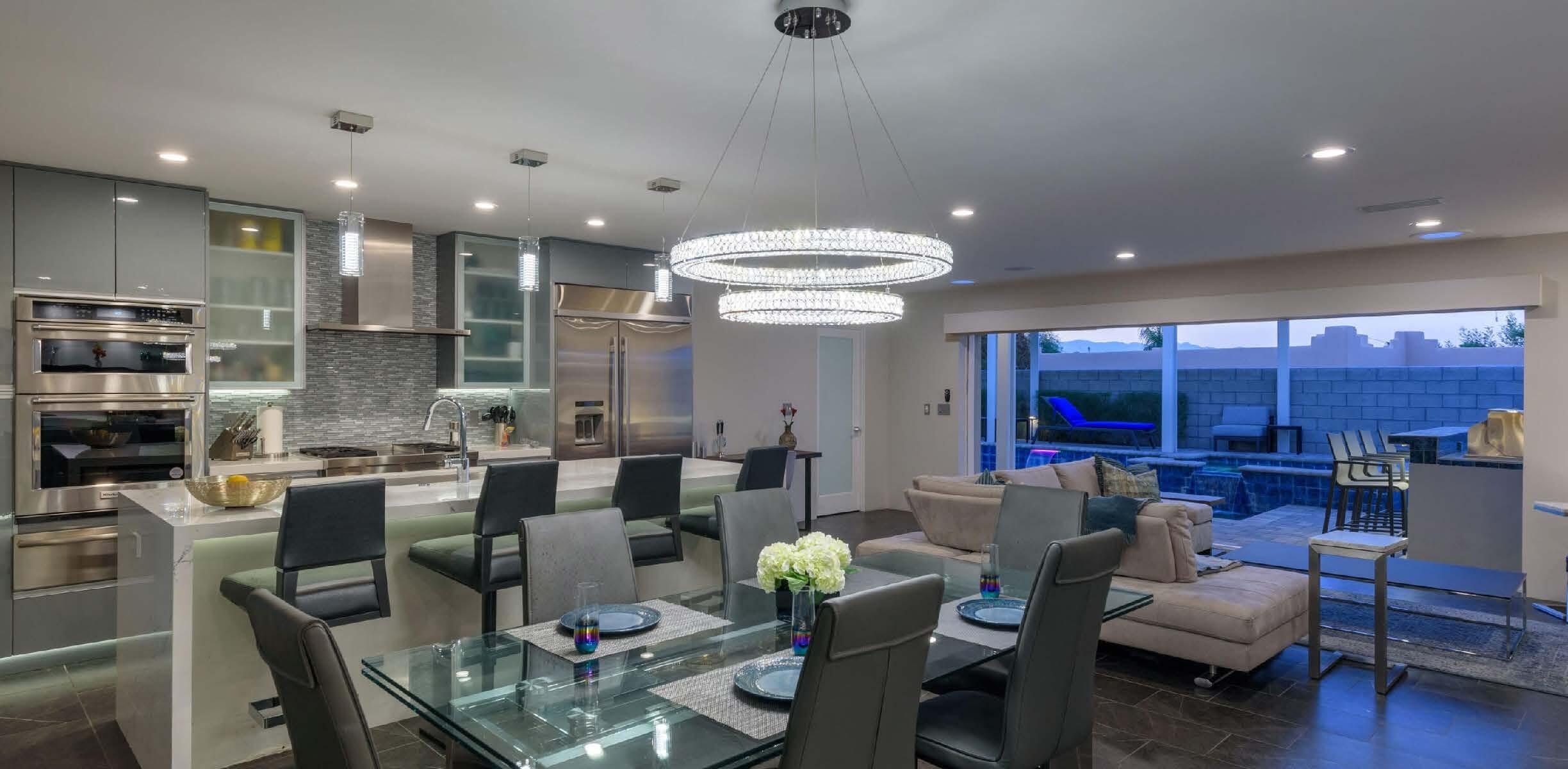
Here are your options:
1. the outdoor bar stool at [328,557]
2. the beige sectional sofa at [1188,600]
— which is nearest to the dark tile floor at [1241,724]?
the beige sectional sofa at [1188,600]

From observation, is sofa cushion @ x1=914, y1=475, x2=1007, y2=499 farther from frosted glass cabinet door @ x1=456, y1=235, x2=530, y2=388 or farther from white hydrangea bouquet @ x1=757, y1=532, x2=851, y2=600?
frosted glass cabinet door @ x1=456, y1=235, x2=530, y2=388

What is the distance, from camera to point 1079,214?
510 centimetres

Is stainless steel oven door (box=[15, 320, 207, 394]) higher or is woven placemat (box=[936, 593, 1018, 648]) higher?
stainless steel oven door (box=[15, 320, 207, 394])

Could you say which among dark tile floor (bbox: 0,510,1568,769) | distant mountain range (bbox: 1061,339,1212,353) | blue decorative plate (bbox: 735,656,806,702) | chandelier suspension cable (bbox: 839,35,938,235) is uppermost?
chandelier suspension cable (bbox: 839,35,938,235)

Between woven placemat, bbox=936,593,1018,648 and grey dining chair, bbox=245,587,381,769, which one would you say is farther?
woven placemat, bbox=936,593,1018,648

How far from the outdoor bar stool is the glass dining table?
0.83 metres

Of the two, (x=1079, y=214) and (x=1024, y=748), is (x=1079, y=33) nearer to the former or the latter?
(x=1024, y=748)

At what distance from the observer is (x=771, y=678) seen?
1931mm

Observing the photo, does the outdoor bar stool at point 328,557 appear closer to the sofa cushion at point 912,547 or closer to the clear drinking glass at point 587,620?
the clear drinking glass at point 587,620

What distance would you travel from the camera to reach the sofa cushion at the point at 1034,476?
585cm

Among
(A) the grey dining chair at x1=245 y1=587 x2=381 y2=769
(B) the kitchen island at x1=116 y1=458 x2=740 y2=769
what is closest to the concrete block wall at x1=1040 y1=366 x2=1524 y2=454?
(B) the kitchen island at x1=116 y1=458 x2=740 y2=769

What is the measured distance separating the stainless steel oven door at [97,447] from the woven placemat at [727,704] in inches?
147

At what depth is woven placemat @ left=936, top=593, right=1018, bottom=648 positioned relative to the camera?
2.28 meters

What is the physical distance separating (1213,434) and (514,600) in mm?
10020
